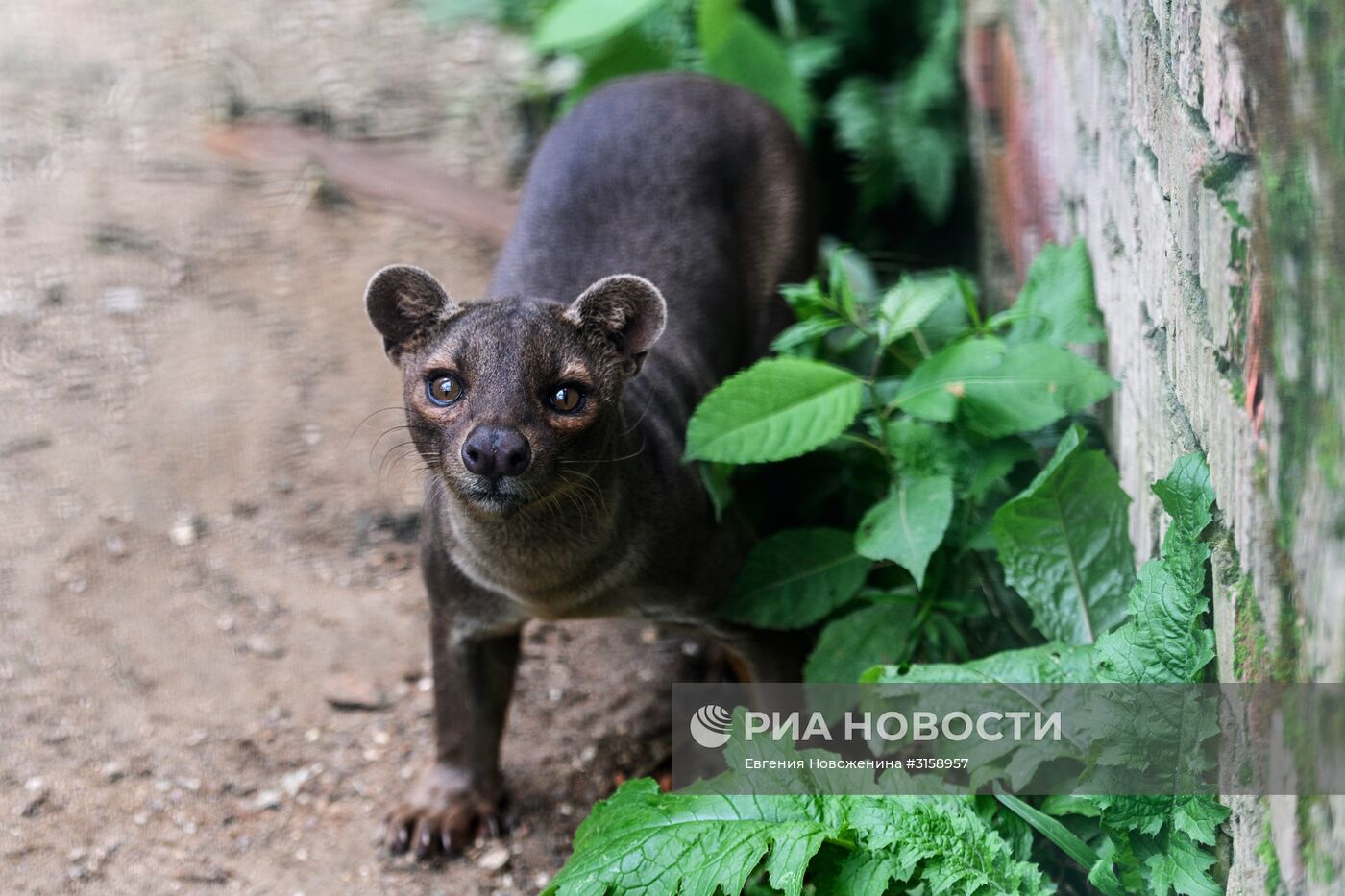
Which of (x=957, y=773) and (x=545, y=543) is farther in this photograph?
(x=545, y=543)

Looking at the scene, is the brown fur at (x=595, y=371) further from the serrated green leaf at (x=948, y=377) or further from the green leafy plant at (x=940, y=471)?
the serrated green leaf at (x=948, y=377)

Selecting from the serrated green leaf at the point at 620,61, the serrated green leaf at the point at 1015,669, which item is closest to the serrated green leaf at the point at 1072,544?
the serrated green leaf at the point at 1015,669

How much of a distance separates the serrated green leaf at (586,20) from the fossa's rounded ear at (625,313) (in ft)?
7.37

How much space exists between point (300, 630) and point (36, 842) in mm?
1086

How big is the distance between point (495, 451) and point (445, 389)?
0.32 metres

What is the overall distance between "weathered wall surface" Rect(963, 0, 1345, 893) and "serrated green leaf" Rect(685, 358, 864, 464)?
Answer: 71 cm

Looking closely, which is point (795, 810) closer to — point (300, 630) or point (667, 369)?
point (667, 369)

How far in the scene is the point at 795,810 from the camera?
295 cm

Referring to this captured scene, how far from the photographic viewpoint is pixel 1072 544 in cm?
326

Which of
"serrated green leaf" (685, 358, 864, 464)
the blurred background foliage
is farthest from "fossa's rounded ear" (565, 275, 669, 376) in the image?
the blurred background foliage

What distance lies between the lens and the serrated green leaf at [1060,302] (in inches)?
144

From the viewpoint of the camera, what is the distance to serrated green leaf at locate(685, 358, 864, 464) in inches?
137

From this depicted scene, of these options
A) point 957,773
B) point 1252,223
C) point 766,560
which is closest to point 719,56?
point 766,560

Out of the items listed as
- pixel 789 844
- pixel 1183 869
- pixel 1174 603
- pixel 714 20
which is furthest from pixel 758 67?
pixel 1183 869
